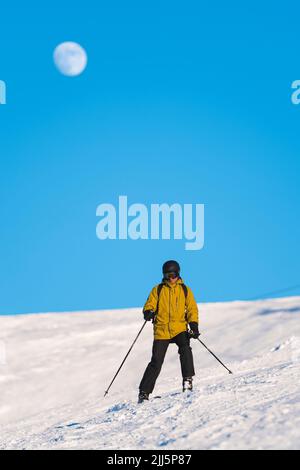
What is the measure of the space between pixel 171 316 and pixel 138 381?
16.1 m

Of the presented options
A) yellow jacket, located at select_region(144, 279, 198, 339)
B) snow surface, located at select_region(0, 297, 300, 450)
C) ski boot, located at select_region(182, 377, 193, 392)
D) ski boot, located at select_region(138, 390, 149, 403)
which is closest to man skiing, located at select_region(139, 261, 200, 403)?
yellow jacket, located at select_region(144, 279, 198, 339)

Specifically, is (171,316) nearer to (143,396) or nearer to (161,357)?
(161,357)

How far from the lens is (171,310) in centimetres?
933

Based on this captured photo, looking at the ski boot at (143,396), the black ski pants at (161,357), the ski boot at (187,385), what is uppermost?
the black ski pants at (161,357)

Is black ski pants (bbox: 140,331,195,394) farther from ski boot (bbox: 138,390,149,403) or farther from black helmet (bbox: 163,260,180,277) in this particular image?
black helmet (bbox: 163,260,180,277)

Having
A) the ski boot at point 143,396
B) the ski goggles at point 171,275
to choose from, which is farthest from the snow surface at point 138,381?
the ski goggles at point 171,275

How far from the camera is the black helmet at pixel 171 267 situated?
9.27 meters

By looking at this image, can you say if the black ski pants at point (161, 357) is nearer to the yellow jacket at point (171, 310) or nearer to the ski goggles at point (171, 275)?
the yellow jacket at point (171, 310)

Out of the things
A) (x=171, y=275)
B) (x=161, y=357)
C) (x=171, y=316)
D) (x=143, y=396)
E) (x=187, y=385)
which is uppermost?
(x=171, y=275)

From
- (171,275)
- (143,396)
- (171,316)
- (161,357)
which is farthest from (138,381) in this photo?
(171,275)

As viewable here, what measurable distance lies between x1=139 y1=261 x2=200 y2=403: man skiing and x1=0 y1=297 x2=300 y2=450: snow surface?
1.56 ft

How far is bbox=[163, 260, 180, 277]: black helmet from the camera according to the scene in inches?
365
